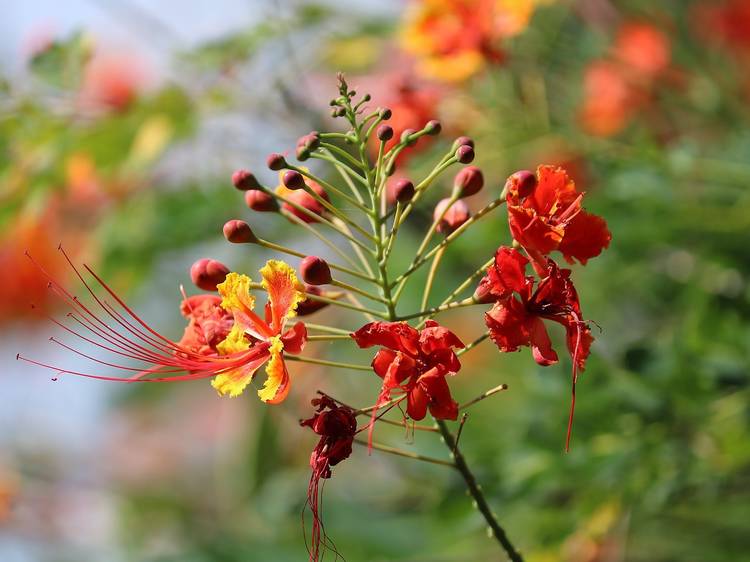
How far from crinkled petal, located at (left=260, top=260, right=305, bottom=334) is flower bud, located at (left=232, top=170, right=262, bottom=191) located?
10 cm

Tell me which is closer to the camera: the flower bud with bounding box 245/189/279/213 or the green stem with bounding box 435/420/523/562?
the green stem with bounding box 435/420/523/562

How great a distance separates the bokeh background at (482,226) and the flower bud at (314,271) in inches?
28.5


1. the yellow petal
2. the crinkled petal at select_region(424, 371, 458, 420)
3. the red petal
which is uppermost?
the red petal

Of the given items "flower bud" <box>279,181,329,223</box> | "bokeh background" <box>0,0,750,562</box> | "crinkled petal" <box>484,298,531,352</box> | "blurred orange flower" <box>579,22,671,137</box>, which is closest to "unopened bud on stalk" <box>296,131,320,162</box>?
"flower bud" <box>279,181,329,223</box>

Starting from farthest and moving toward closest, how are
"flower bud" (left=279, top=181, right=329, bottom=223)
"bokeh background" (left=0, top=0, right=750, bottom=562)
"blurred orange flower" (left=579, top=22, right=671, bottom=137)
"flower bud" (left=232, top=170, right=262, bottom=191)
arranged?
1. "blurred orange flower" (left=579, top=22, right=671, bottom=137)
2. "bokeh background" (left=0, top=0, right=750, bottom=562)
3. "flower bud" (left=279, top=181, right=329, bottom=223)
4. "flower bud" (left=232, top=170, right=262, bottom=191)

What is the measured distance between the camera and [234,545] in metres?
2.09

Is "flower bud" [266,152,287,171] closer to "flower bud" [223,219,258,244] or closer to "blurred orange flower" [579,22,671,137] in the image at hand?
"flower bud" [223,219,258,244]

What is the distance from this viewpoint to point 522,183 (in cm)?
94

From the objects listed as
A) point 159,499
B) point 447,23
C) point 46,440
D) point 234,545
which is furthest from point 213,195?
point 46,440

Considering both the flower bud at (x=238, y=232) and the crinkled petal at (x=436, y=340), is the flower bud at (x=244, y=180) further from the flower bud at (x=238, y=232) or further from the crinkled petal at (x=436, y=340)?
the crinkled petal at (x=436, y=340)

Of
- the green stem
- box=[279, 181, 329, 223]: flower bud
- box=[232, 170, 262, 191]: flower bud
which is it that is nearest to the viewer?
the green stem

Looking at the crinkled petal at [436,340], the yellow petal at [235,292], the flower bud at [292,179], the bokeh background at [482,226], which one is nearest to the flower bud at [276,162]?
the flower bud at [292,179]

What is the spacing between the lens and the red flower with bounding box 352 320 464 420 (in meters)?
0.88

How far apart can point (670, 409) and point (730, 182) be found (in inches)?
21.5
